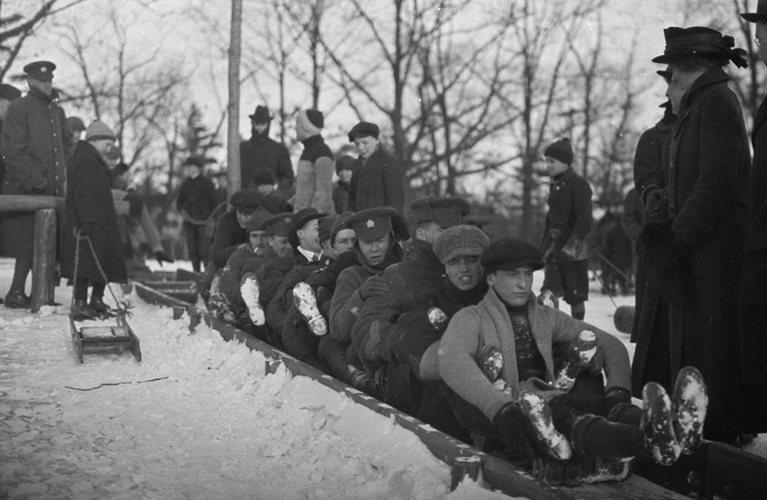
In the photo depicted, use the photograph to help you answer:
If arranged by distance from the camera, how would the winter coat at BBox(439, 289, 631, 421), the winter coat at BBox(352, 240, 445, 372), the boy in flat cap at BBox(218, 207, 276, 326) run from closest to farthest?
the winter coat at BBox(439, 289, 631, 421)
the winter coat at BBox(352, 240, 445, 372)
the boy in flat cap at BBox(218, 207, 276, 326)

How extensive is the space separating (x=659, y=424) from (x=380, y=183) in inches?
223

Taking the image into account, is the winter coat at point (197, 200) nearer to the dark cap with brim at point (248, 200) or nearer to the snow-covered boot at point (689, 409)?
the dark cap with brim at point (248, 200)

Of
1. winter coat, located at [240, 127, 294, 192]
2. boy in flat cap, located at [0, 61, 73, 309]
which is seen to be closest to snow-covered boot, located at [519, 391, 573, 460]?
boy in flat cap, located at [0, 61, 73, 309]

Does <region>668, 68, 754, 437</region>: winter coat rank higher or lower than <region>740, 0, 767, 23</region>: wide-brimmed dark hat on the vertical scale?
lower

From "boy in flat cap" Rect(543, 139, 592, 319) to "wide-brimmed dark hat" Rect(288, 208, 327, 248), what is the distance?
2.29 meters

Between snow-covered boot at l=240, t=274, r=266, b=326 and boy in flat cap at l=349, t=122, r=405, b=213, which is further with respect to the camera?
boy in flat cap at l=349, t=122, r=405, b=213

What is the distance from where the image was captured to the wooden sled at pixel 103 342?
6.97 meters

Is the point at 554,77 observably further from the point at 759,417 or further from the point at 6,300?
the point at 759,417

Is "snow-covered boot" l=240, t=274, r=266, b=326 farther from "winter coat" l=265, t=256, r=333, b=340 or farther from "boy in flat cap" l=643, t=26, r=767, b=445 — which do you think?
"boy in flat cap" l=643, t=26, r=767, b=445

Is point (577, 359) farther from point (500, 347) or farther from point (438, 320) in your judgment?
point (438, 320)

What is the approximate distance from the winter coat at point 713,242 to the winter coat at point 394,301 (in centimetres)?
127

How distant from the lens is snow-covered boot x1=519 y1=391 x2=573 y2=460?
3.48 meters

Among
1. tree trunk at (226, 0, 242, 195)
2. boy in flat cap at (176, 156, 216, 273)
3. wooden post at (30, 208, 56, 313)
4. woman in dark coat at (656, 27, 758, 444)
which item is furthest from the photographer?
boy in flat cap at (176, 156, 216, 273)

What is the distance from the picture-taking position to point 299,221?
7.68 metres
